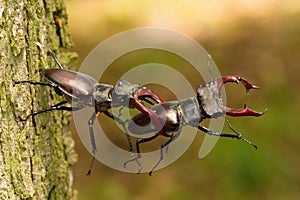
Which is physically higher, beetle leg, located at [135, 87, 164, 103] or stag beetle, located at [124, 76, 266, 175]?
beetle leg, located at [135, 87, 164, 103]

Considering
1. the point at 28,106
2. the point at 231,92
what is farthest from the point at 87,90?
the point at 231,92

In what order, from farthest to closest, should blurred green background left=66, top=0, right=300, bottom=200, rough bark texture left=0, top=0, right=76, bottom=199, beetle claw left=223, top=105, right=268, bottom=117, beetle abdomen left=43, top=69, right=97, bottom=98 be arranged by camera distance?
blurred green background left=66, top=0, right=300, bottom=200, beetle abdomen left=43, top=69, right=97, bottom=98, rough bark texture left=0, top=0, right=76, bottom=199, beetle claw left=223, top=105, right=268, bottom=117

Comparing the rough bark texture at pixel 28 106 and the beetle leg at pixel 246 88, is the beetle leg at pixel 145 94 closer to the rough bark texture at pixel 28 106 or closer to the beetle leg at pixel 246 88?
the beetle leg at pixel 246 88

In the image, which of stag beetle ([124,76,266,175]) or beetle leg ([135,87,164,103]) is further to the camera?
beetle leg ([135,87,164,103])

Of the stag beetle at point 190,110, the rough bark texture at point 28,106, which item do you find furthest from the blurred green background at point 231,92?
the stag beetle at point 190,110

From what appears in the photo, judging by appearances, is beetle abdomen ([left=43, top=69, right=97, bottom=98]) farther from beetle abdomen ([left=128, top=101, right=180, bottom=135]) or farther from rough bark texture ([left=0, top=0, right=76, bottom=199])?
beetle abdomen ([left=128, top=101, right=180, bottom=135])

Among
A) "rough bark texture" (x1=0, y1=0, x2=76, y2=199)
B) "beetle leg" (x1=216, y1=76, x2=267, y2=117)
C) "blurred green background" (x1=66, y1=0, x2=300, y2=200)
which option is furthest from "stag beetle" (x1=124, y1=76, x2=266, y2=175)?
"blurred green background" (x1=66, y1=0, x2=300, y2=200)
